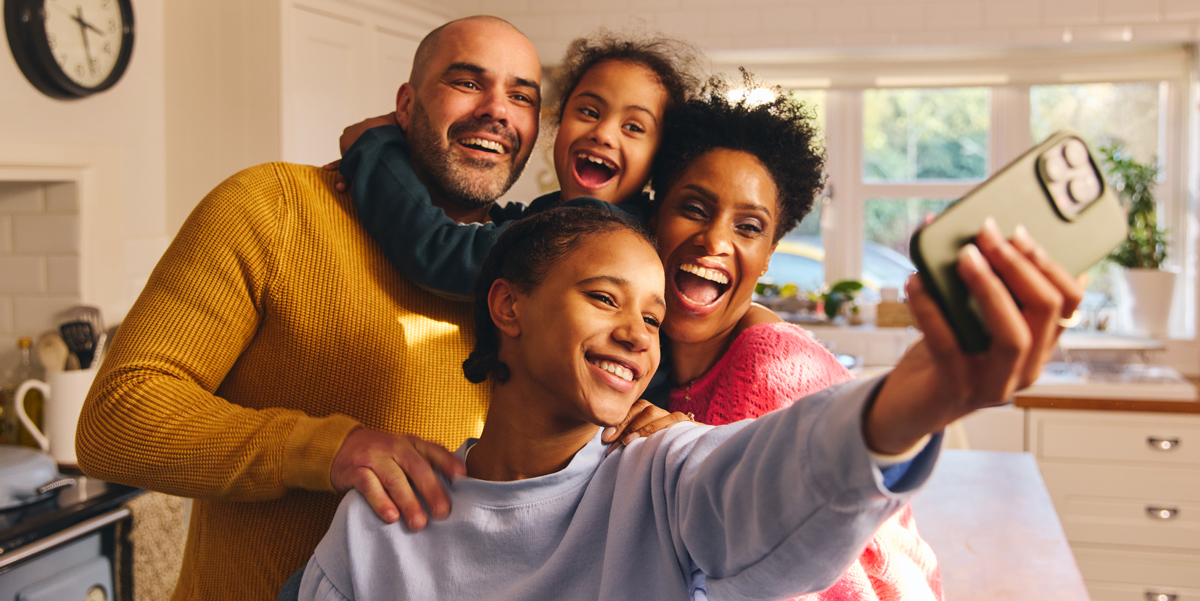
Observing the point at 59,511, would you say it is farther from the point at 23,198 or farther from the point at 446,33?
the point at 446,33

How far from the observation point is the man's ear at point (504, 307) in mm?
894

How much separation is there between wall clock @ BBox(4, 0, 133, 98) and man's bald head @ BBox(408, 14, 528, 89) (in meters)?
1.60

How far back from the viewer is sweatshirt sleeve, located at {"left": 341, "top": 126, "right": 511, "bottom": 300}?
42.1 inches

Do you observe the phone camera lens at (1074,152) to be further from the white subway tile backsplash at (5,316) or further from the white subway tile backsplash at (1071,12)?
the white subway tile backsplash at (1071,12)

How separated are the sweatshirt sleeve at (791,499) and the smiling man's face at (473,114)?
2.27 ft

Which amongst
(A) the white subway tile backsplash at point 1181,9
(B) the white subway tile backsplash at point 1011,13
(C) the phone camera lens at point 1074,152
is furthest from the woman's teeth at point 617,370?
(A) the white subway tile backsplash at point 1181,9

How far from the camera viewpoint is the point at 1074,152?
49 centimetres

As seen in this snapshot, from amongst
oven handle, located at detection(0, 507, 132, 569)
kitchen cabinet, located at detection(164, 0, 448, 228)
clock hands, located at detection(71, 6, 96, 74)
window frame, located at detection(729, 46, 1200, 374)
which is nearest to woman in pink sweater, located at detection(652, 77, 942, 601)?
oven handle, located at detection(0, 507, 132, 569)

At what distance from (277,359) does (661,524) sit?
2.10ft

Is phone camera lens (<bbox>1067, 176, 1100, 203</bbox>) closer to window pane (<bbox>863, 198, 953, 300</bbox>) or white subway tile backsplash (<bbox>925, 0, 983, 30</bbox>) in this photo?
white subway tile backsplash (<bbox>925, 0, 983, 30</bbox>)

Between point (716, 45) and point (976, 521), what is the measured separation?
2590 millimetres

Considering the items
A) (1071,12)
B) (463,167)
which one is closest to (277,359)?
(463,167)

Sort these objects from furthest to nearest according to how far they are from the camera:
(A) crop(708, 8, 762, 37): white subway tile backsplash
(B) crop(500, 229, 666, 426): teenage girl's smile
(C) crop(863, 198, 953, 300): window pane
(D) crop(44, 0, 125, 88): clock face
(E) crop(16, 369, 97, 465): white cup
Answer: (C) crop(863, 198, 953, 300): window pane < (A) crop(708, 8, 762, 37): white subway tile backsplash < (D) crop(44, 0, 125, 88): clock face < (E) crop(16, 369, 97, 465): white cup < (B) crop(500, 229, 666, 426): teenage girl's smile

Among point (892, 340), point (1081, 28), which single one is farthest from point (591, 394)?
point (1081, 28)
